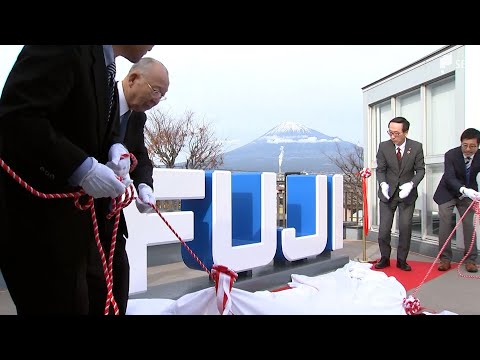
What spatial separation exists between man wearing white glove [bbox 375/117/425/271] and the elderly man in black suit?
3.82 metres

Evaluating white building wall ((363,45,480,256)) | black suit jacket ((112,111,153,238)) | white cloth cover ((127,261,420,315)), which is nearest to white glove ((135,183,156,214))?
black suit jacket ((112,111,153,238))

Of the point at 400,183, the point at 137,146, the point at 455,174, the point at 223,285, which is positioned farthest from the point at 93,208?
the point at 455,174

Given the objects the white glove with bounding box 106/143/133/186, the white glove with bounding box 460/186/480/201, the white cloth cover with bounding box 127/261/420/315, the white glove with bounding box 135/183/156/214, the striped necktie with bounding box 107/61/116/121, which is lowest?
the white cloth cover with bounding box 127/261/420/315

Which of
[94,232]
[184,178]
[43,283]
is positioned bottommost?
[43,283]

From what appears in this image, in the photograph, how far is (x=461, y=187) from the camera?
396 centimetres

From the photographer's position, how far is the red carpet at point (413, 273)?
142 inches

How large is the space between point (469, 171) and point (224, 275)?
133 inches

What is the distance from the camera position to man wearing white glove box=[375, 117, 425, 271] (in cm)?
420

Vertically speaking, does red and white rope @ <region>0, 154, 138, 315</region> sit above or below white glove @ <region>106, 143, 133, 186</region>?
below

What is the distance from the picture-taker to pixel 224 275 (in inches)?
76.0

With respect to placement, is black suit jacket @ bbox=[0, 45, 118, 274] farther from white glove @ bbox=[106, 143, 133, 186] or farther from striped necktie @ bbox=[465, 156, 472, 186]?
striped necktie @ bbox=[465, 156, 472, 186]

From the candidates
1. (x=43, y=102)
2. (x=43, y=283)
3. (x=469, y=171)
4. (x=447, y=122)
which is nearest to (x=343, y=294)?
(x=469, y=171)

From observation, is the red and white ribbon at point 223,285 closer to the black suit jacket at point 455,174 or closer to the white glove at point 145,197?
the white glove at point 145,197
